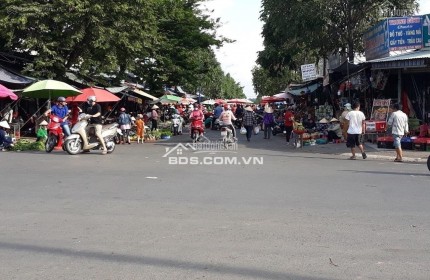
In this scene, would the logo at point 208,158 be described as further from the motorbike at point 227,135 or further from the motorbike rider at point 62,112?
the motorbike rider at point 62,112

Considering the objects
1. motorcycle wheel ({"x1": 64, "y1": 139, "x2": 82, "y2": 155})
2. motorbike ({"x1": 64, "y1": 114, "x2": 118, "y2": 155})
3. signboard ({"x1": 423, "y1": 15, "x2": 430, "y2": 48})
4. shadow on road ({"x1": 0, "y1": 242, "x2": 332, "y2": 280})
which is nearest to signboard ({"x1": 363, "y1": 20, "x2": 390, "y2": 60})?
signboard ({"x1": 423, "y1": 15, "x2": 430, "y2": 48})

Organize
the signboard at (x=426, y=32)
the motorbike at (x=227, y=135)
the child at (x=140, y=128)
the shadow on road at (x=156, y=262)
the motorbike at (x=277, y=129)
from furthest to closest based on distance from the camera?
1. the motorbike at (x=277, y=129)
2. the child at (x=140, y=128)
3. the signboard at (x=426, y=32)
4. the motorbike at (x=227, y=135)
5. the shadow on road at (x=156, y=262)

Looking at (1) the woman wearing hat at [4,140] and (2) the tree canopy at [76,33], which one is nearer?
(1) the woman wearing hat at [4,140]

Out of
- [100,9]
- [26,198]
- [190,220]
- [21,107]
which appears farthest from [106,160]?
[21,107]

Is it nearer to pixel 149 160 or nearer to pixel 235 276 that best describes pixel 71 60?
pixel 149 160

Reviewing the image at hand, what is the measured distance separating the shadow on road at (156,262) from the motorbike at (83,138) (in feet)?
35.1

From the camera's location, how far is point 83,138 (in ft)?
54.0

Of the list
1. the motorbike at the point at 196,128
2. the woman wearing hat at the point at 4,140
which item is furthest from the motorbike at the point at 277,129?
the woman wearing hat at the point at 4,140

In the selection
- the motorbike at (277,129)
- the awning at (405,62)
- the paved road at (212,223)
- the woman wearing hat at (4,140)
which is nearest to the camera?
the paved road at (212,223)

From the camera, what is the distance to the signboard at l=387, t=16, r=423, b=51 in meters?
21.5

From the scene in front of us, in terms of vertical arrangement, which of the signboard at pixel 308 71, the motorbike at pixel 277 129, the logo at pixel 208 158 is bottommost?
the logo at pixel 208 158

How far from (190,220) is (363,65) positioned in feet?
50.7

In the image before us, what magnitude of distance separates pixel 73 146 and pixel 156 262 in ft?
39.0

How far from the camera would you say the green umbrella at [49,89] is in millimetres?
19478
